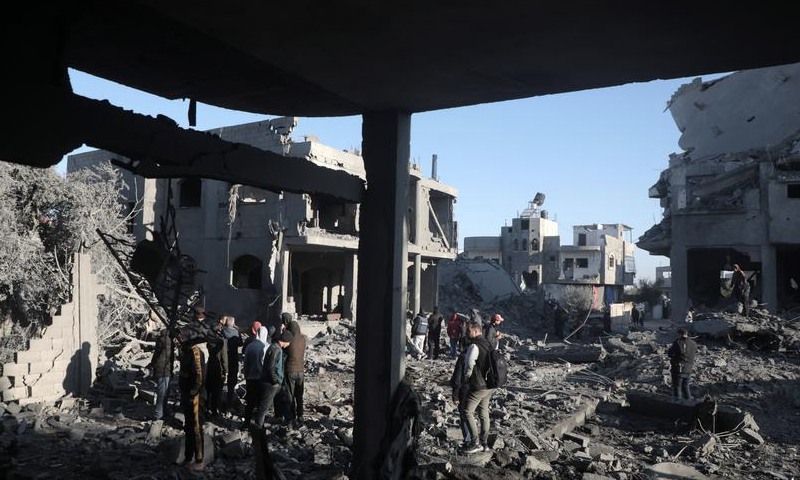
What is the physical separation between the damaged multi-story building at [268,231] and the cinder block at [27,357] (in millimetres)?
9417

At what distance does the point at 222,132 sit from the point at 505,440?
18.5 m

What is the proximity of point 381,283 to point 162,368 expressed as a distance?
576 centimetres

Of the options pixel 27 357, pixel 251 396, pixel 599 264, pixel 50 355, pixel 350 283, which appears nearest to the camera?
pixel 251 396

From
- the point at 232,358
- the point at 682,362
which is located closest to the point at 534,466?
the point at 232,358

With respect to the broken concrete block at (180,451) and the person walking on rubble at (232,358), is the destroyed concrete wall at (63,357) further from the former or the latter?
the broken concrete block at (180,451)

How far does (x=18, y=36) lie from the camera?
3.16 metres

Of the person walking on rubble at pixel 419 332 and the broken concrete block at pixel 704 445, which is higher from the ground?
the person walking on rubble at pixel 419 332

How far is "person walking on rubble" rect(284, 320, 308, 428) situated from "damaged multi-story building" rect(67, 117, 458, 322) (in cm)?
1089

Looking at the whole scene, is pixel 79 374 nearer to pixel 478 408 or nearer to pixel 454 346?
pixel 478 408

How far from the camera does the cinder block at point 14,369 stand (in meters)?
10.0

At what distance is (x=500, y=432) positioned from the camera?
8875mm

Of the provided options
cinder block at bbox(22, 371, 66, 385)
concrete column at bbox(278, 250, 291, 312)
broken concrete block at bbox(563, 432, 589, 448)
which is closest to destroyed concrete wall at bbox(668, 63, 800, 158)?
concrete column at bbox(278, 250, 291, 312)

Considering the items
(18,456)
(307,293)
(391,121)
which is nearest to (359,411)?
(391,121)

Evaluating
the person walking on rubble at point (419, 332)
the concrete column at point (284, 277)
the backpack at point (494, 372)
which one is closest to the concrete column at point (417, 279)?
the concrete column at point (284, 277)
